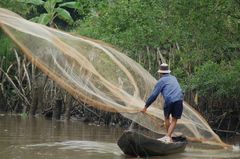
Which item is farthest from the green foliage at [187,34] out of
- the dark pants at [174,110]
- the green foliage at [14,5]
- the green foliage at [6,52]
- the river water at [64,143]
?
the green foliage at [6,52]

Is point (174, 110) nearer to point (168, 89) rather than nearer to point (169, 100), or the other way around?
point (169, 100)

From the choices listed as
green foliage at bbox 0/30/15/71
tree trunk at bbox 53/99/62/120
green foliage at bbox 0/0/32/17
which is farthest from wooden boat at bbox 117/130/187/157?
green foliage at bbox 0/30/15/71

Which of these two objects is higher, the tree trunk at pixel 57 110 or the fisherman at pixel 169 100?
the fisherman at pixel 169 100

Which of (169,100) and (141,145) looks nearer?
(141,145)

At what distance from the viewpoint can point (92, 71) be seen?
11039 mm

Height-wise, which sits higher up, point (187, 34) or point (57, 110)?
point (187, 34)

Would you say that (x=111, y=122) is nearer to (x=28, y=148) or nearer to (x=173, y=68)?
(x=173, y=68)

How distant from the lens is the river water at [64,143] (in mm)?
11000

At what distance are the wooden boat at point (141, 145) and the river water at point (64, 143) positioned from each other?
16 cm

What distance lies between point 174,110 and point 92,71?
6.45ft

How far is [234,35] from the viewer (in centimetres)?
1384

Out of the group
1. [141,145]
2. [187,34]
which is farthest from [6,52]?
[141,145]

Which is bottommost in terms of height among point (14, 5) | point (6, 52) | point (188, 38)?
point (6, 52)

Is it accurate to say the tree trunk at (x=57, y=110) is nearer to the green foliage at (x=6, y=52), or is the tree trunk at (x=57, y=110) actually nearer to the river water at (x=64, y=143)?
the river water at (x=64, y=143)
